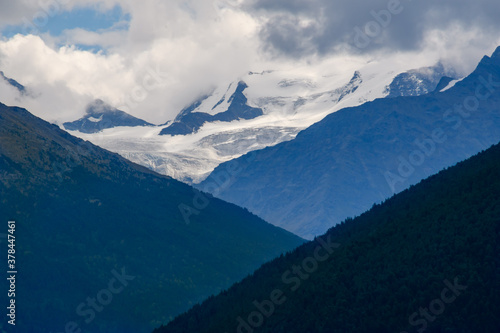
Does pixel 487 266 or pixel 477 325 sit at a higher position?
pixel 487 266

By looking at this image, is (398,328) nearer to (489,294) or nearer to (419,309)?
(419,309)

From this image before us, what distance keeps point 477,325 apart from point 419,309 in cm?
1712

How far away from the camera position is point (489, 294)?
19162 cm

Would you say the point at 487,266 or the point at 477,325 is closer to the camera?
the point at 477,325

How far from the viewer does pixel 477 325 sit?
185125mm

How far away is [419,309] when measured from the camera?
199250 mm

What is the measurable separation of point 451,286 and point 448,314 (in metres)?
10.8

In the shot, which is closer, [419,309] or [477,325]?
[477,325]

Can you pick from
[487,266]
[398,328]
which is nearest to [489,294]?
[487,266]

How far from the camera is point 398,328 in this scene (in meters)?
198

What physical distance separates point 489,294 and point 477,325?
9.65m

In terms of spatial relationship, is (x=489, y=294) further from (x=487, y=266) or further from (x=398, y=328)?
(x=398, y=328)

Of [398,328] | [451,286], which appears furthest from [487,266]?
[398,328]

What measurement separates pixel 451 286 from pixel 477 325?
628 inches
